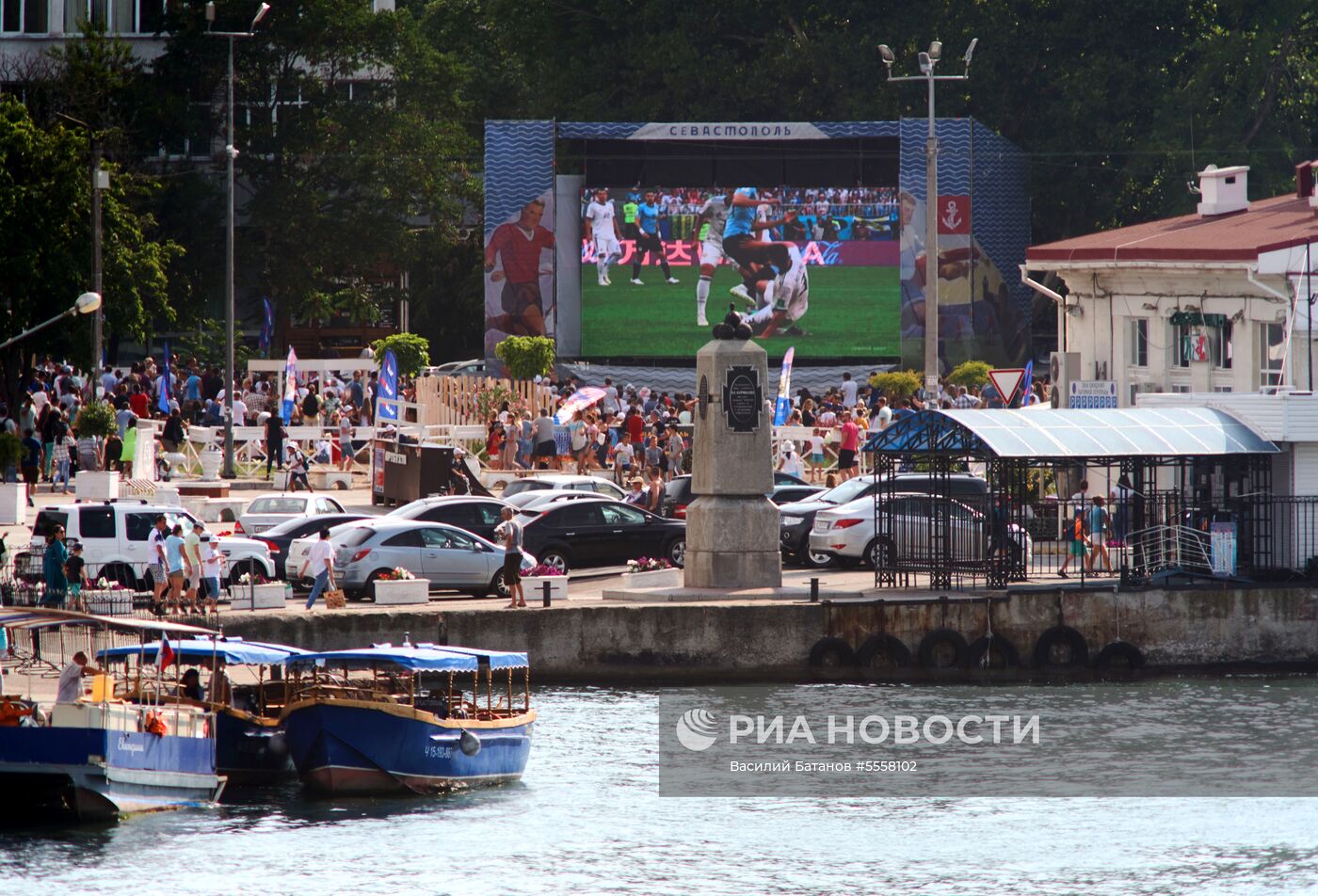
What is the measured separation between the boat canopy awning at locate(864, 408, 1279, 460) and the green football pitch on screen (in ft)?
101

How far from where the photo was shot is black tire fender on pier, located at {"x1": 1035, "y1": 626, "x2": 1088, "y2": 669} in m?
32.6

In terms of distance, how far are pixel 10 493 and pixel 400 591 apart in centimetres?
1134

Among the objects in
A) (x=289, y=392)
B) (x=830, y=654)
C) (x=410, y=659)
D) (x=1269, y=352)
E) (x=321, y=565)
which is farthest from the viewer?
(x=289, y=392)

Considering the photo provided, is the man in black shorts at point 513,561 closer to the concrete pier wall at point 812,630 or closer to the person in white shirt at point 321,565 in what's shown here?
the concrete pier wall at point 812,630

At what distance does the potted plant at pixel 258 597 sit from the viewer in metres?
31.3

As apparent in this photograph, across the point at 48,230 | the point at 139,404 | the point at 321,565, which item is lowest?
the point at 321,565

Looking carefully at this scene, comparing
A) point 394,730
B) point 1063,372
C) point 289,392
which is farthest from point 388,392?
point 394,730

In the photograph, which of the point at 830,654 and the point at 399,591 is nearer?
the point at 830,654

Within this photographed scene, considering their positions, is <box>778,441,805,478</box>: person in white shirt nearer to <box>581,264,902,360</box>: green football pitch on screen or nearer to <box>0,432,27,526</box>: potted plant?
<box>0,432,27,526</box>: potted plant

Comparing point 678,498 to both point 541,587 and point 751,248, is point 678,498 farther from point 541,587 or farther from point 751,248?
point 751,248

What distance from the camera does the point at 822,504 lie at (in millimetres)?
37031

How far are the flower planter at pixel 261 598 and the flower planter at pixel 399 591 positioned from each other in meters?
1.42

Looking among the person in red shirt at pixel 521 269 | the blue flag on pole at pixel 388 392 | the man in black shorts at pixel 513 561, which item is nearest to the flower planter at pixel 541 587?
the man in black shorts at pixel 513 561

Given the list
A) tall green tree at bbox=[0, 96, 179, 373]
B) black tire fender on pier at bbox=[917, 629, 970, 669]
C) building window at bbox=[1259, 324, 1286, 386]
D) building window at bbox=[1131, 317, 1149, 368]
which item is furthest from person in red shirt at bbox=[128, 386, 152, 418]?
building window at bbox=[1259, 324, 1286, 386]
